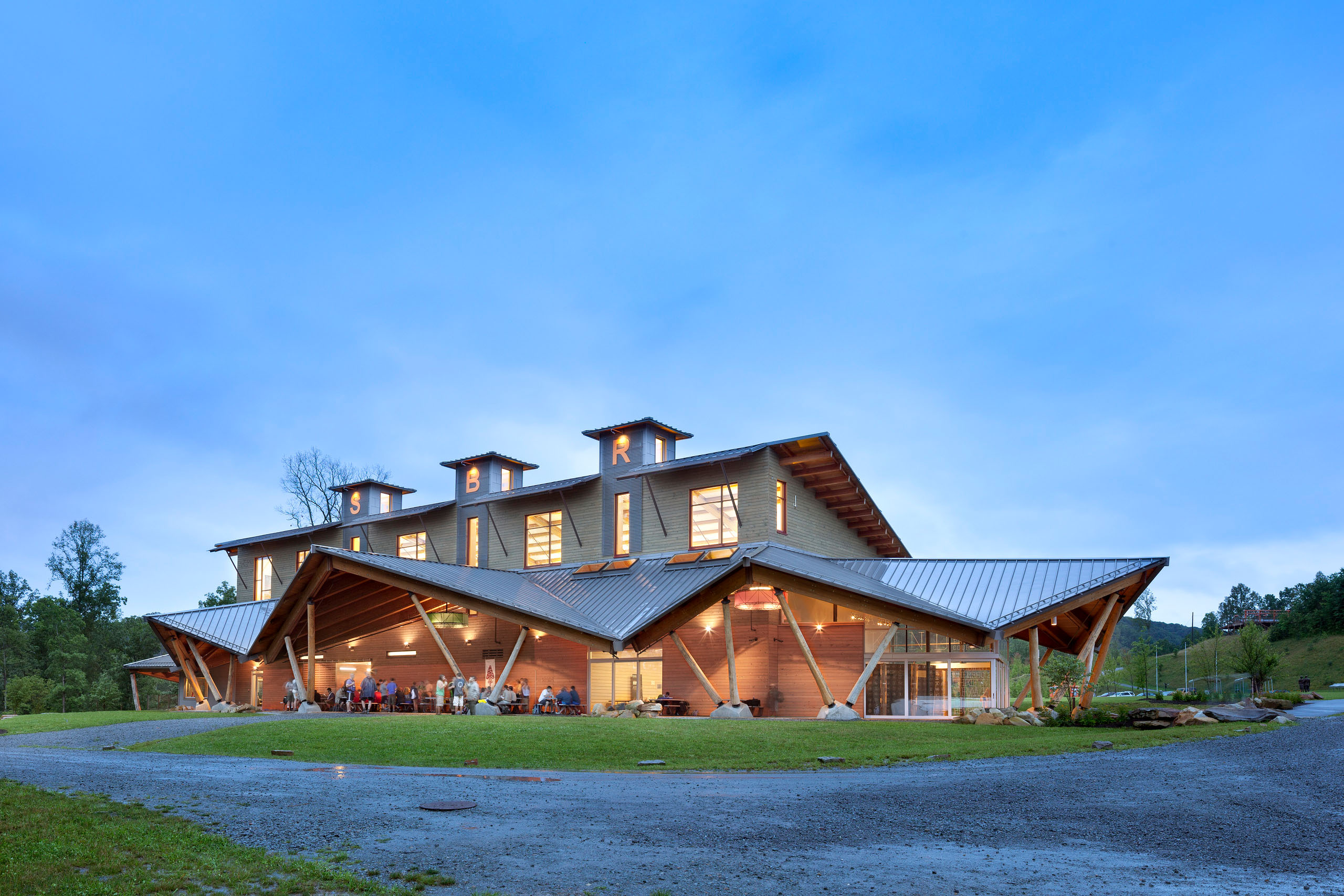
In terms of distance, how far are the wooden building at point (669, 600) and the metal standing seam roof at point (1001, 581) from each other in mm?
60

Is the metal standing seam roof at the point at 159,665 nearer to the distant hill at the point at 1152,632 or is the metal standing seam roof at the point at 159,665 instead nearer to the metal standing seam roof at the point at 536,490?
the metal standing seam roof at the point at 536,490

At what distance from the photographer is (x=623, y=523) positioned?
30.8 m

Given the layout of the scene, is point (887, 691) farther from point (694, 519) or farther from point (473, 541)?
point (473, 541)

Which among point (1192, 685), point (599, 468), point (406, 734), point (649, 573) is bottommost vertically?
point (1192, 685)

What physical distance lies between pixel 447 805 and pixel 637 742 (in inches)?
300

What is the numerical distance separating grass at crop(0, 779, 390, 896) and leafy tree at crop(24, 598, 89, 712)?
190 feet

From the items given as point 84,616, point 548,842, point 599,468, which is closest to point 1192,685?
point 599,468

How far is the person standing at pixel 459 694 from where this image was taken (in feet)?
88.2

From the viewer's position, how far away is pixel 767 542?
26781 millimetres

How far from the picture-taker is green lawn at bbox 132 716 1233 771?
47.9 feet

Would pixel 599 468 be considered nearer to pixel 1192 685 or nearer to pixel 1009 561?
pixel 1009 561

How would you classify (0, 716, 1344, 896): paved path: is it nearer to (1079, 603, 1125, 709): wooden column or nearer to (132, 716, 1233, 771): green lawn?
(132, 716, 1233, 771): green lawn

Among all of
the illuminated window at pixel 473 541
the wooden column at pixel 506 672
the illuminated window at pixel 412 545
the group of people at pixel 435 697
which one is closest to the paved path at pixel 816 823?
the wooden column at pixel 506 672

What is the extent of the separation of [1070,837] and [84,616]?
8059cm
